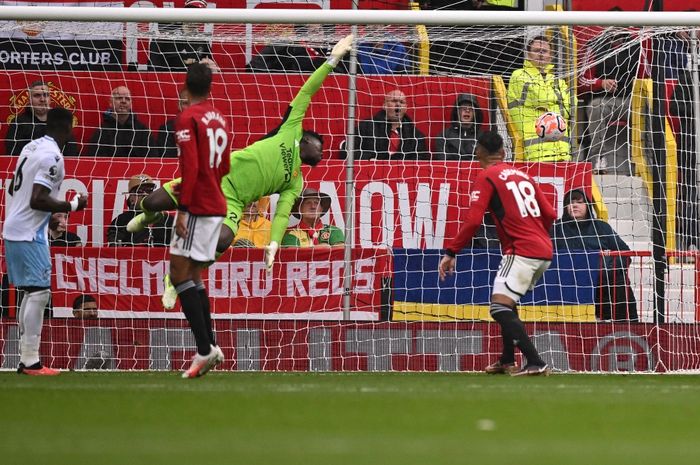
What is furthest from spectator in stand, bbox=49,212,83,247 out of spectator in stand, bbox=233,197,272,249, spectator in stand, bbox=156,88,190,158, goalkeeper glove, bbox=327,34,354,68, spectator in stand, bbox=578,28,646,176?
spectator in stand, bbox=578,28,646,176

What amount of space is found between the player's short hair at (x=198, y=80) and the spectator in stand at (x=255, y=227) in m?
3.60

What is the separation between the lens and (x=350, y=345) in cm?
1102

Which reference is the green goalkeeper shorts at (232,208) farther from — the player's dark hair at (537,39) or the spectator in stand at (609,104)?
the spectator in stand at (609,104)

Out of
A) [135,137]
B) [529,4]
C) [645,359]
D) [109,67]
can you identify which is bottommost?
[645,359]

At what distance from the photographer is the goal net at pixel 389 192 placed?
1105cm

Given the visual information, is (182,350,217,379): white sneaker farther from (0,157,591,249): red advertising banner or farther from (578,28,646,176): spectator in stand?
(578,28,646,176): spectator in stand

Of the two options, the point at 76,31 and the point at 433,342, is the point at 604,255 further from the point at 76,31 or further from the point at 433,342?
the point at 76,31

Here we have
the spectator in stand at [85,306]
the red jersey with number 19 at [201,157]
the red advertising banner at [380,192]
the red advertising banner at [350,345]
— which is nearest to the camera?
the red jersey with number 19 at [201,157]

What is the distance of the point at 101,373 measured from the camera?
973 cm

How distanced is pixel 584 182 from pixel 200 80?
4948mm

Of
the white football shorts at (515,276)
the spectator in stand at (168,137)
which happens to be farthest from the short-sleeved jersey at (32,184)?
the white football shorts at (515,276)

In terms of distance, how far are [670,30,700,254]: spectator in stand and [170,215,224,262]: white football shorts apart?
5.30 m

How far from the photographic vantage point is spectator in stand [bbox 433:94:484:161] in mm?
12039

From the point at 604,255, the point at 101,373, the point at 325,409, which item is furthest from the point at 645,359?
the point at 325,409
